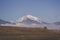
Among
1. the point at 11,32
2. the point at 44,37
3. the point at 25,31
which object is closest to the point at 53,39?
the point at 44,37

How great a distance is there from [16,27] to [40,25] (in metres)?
1.13

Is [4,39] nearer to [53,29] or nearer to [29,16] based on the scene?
[29,16]

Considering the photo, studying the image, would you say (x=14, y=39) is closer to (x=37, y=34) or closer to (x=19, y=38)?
(x=19, y=38)

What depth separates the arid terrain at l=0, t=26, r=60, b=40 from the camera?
322 inches

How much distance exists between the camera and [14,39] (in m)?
8.04

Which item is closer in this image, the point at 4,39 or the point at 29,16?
the point at 4,39

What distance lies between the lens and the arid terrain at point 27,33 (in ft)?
26.9

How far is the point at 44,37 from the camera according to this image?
28.0ft

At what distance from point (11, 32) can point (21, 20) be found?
0.75 metres

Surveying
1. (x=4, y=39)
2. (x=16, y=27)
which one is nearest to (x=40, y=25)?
(x=16, y=27)

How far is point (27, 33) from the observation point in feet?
27.5

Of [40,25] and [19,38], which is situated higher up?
[40,25]

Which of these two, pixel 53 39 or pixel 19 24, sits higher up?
pixel 19 24

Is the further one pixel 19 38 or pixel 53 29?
pixel 53 29
